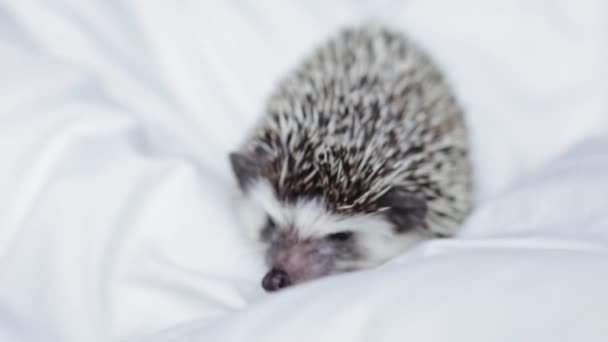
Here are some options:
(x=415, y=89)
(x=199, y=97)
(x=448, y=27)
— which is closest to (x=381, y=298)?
(x=415, y=89)

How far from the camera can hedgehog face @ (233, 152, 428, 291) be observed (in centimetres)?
201

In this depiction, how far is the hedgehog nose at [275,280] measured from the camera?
194cm

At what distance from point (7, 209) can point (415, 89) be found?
50.5 inches

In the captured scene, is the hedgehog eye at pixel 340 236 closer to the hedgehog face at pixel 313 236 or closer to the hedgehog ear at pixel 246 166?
the hedgehog face at pixel 313 236

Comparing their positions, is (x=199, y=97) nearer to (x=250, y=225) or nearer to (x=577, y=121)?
(x=250, y=225)

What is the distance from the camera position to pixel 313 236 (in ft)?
6.77

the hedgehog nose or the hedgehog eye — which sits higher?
the hedgehog eye

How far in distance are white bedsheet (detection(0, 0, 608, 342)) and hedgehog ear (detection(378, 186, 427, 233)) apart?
14cm

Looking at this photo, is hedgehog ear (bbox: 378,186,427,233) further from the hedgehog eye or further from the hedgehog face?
the hedgehog eye

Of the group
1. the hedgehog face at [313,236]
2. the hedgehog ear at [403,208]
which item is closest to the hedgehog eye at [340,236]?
the hedgehog face at [313,236]

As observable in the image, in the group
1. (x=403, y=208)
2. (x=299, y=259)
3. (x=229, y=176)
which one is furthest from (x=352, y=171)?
(x=229, y=176)

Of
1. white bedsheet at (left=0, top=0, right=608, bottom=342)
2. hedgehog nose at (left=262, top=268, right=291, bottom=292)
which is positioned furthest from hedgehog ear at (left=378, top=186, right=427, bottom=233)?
hedgehog nose at (left=262, top=268, right=291, bottom=292)

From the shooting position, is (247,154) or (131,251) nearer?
(131,251)

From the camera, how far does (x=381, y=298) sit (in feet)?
4.70
